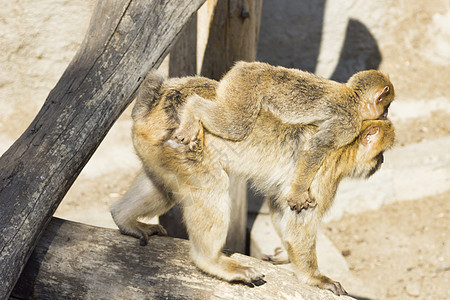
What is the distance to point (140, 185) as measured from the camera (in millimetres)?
3576

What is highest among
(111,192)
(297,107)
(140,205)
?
(297,107)

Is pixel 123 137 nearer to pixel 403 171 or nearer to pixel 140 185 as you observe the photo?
pixel 140 185

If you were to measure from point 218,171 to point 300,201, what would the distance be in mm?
517

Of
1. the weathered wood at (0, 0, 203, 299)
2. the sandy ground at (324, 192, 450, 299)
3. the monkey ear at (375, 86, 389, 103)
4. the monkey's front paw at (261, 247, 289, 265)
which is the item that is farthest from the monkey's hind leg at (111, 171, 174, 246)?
the sandy ground at (324, 192, 450, 299)

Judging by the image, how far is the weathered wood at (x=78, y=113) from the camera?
2928 millimetres

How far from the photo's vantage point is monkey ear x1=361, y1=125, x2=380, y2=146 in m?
3.41

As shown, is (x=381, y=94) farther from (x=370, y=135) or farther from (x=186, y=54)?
(x=186, y=54)

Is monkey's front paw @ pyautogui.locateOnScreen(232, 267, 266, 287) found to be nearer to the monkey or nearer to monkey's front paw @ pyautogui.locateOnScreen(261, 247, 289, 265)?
the monkey

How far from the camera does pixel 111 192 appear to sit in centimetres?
567

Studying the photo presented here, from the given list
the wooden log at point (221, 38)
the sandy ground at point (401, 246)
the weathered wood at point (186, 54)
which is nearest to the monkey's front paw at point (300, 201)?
the wooden log at point (221, 38)

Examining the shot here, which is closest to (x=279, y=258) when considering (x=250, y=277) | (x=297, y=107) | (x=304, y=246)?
(x=304, y=246)

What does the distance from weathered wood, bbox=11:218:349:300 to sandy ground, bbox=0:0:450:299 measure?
5.91ft

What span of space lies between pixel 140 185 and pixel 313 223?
111 cm

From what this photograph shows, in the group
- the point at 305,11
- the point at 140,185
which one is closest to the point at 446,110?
the point at 305,11
